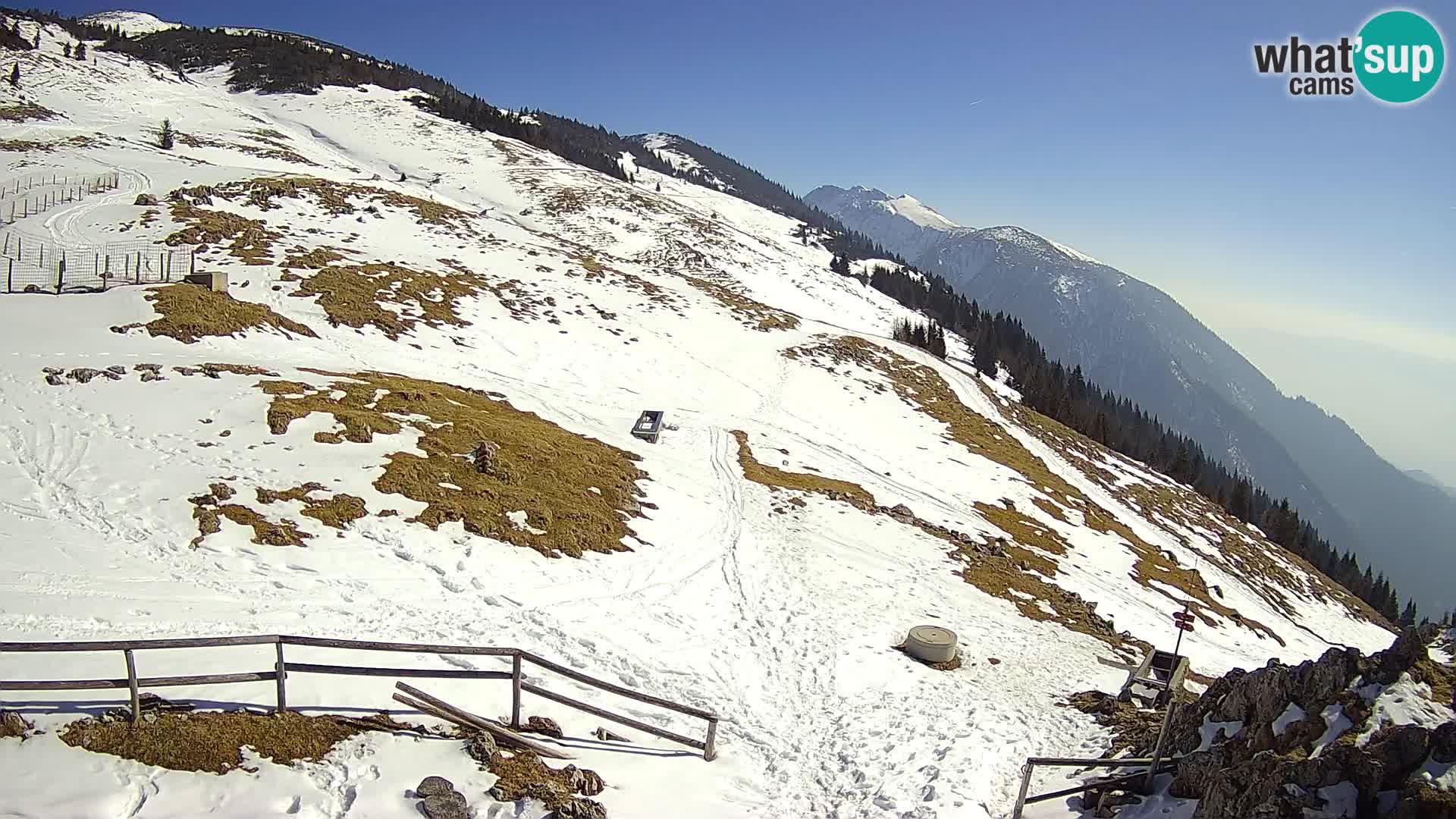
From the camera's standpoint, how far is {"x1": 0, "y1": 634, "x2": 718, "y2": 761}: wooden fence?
7957 millimetres

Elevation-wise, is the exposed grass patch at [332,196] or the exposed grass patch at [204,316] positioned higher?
the exposed grass patch at [332,196]

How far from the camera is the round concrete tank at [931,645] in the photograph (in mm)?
17625

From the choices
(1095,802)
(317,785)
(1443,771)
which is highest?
(1443,771)

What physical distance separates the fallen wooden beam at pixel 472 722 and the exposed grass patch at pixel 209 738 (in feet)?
2.78

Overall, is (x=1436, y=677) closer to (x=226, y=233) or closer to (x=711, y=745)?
(x=711, y=745)

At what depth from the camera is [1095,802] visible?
34.5 ft

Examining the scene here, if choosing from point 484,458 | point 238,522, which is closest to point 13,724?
point 238,522

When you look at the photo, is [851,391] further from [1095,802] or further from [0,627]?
[0,627]

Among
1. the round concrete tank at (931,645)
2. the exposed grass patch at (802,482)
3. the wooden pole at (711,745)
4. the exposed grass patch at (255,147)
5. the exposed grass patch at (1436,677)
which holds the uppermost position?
the exposed grass patch at (255,147)

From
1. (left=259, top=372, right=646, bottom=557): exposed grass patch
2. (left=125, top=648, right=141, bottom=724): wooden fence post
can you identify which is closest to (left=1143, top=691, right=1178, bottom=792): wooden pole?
(left=259, top=372, right=646, bottom=557): exposed grass patch

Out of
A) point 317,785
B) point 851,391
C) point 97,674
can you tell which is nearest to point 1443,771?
point 317,785

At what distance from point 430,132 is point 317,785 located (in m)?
132

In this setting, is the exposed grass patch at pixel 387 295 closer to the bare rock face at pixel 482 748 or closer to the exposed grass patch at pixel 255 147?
the bare rock face at pixel 482 748

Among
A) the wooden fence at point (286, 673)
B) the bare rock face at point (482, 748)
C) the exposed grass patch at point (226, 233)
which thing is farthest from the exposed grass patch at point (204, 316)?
the bare rock face at point (482, 748)
